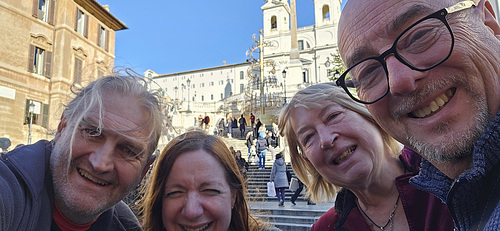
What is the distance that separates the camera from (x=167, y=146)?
7.16 feet

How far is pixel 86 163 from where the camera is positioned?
1.55m

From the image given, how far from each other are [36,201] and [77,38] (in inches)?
835

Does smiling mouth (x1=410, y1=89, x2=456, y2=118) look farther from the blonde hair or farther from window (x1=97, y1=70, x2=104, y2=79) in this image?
window (x1=97, y1=70, x2=104, y2=79)

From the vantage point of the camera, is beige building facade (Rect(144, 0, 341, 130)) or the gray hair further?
beige building facade (Rect(144, 0, 341, 130))

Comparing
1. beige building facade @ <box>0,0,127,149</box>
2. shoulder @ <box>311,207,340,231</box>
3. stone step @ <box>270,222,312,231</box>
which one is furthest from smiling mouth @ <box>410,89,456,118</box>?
beige building facade @ <box>0,0,127,149</box>

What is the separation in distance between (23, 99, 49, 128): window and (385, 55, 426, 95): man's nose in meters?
18.9

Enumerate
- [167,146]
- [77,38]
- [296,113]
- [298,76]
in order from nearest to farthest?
[296,113] → [167,146] → [77,38] → [298,76]

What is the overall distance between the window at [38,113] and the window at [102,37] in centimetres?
616

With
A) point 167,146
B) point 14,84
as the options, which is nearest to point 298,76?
point 14,84

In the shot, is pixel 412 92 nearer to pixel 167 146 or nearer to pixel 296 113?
pixel 296 113

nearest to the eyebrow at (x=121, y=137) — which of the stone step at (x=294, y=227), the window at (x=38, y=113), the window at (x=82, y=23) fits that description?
the stone step at (x=294, y=227)

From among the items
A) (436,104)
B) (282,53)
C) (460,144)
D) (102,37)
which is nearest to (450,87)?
(436,104)

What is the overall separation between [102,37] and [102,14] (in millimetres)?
1624

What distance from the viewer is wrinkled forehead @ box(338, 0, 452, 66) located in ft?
3.35
